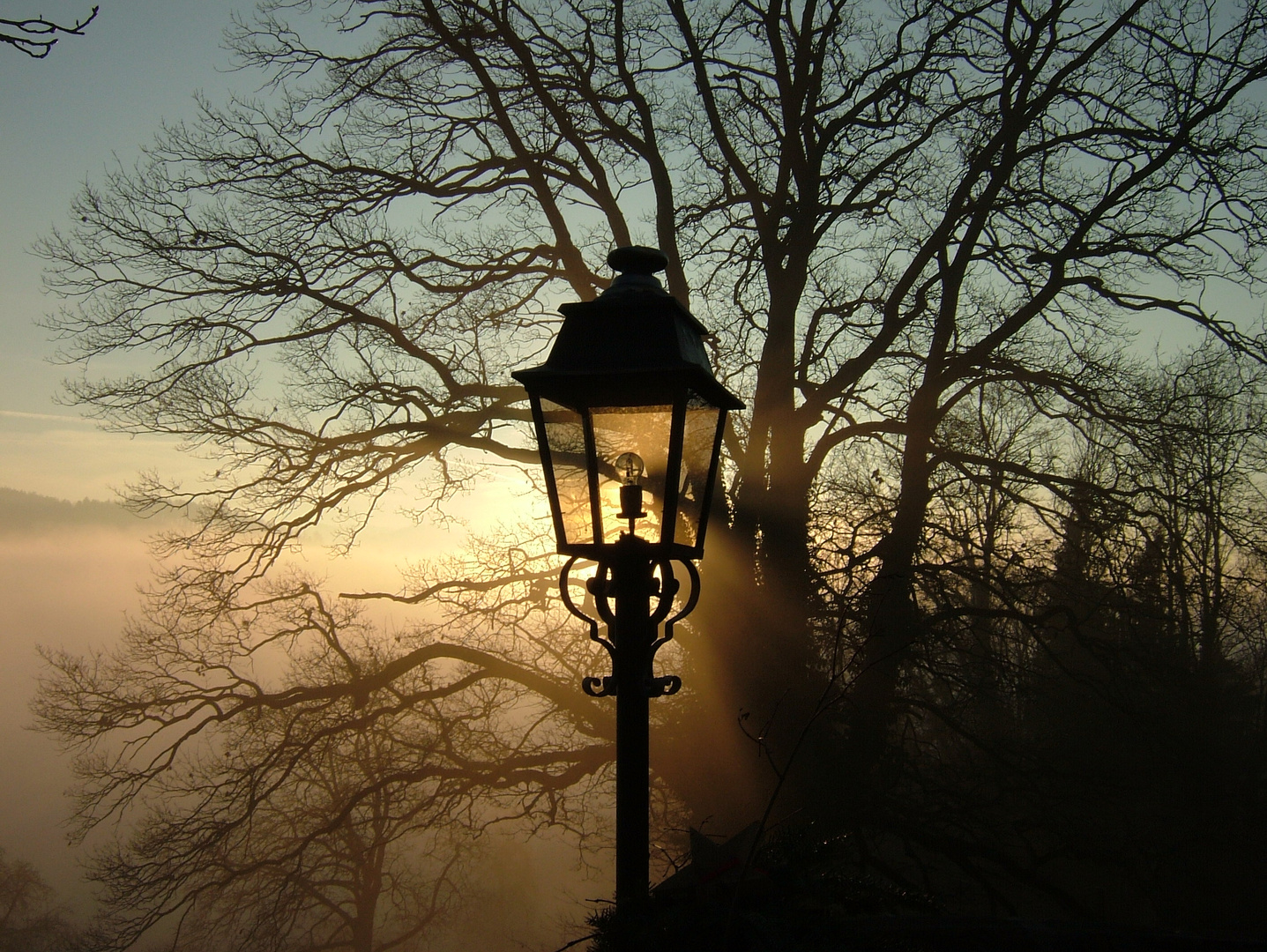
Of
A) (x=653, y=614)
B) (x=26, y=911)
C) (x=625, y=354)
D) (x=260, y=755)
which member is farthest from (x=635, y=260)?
(x=26, y=911)

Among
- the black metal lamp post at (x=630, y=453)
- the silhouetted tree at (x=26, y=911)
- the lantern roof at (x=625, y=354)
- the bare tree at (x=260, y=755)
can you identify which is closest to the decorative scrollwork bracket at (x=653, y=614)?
the black metal lamp post at (x=630, y=453)

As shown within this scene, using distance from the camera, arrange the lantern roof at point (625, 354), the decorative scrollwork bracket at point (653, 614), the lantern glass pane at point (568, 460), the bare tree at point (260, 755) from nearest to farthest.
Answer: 1. the lantern roof at point (625, 354)
2. the decorative scrollwork bracket at point (653, 614)
3. the lantern glass pane at point (568, 460)
4. the bare tree at point (260, 755)

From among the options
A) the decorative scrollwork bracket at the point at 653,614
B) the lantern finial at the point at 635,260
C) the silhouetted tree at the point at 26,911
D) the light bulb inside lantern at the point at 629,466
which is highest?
the lantern finial at the point at 635,260

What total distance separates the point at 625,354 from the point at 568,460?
519mm

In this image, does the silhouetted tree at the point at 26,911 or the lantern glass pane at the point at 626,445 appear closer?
the lantern glass pane at the point at 626,445

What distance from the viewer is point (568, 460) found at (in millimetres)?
2881

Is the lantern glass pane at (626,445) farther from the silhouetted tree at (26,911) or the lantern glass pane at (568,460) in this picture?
the silhouetted tree at (26,911)

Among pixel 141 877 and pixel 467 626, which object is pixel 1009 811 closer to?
→ pixel 467 626

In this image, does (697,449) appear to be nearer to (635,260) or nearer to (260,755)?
(635,260)

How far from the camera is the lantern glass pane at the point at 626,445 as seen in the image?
8.91 ft

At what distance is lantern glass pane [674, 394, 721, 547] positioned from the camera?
277 centimetres

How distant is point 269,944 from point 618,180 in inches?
373

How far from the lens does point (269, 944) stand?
359 inches

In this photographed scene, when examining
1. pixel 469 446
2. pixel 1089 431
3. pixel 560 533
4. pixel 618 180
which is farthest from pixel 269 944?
pixel 1089 431
